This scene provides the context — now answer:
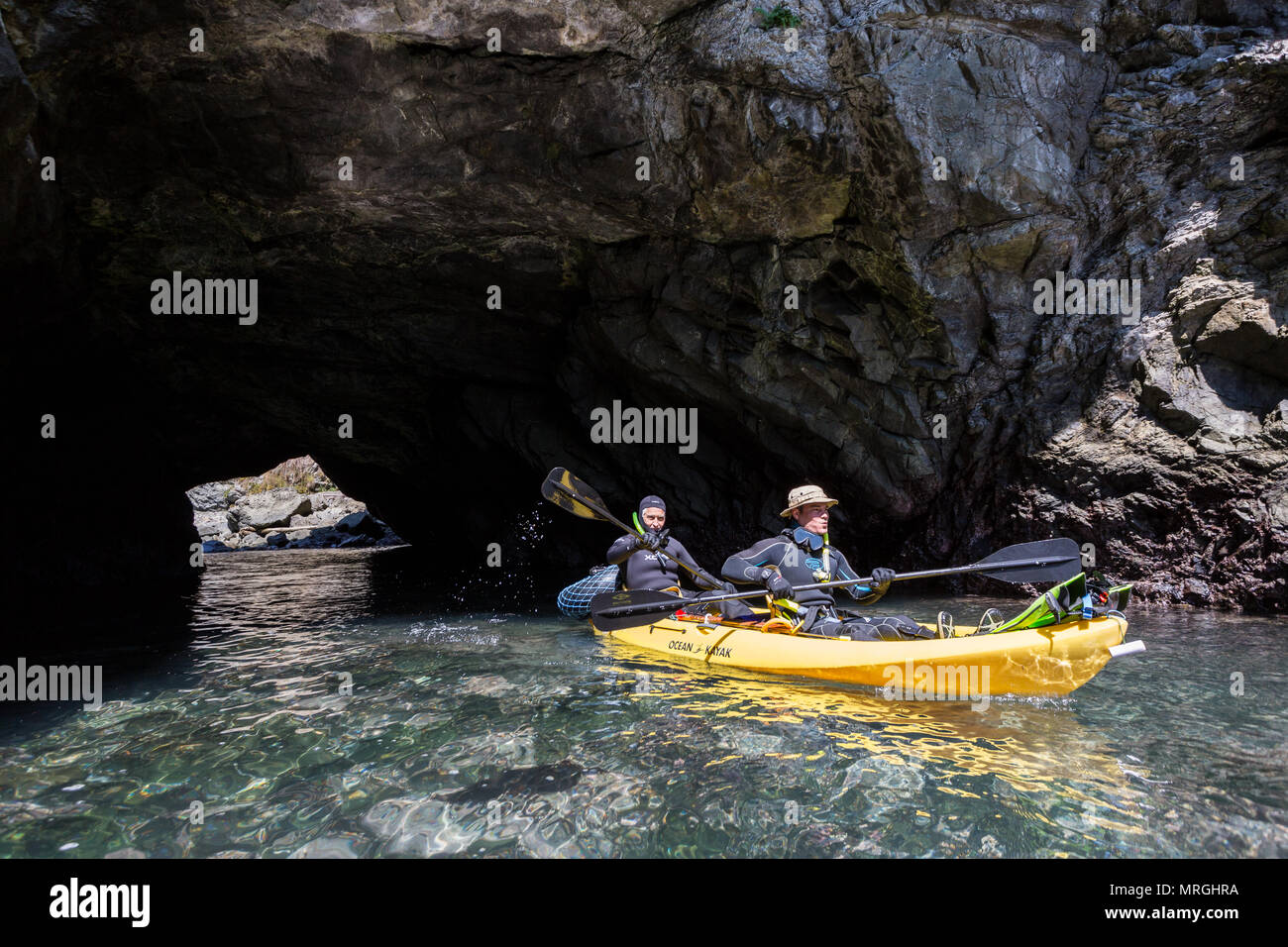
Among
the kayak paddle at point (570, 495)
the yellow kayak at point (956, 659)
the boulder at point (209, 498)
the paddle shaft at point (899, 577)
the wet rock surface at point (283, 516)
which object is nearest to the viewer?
the yellow kayak at point (956, 659)

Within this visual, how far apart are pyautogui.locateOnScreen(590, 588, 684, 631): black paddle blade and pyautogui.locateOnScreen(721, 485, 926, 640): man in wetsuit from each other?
666 mm

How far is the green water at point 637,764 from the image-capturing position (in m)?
3.04

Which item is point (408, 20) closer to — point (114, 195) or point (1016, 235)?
point (114, 195)

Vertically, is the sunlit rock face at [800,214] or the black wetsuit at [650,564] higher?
the sunlit rock face at [800,214]

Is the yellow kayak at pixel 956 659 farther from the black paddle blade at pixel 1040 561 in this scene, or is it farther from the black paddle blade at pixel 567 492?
the black paddle blade at pixel 567 492

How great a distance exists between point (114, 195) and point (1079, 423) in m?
12.3

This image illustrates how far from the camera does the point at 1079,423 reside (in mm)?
9539

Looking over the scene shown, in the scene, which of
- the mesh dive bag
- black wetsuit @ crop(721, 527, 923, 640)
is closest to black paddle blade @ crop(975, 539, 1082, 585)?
black wetsuit @ crop(721, 527, 923, 640)

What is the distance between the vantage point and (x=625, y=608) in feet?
21.8

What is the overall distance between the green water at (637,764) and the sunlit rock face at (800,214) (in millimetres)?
3480

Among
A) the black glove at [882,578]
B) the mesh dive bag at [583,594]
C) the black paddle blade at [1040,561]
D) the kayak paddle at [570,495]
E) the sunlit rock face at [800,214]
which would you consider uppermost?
the sunlit rock face at [800,214]

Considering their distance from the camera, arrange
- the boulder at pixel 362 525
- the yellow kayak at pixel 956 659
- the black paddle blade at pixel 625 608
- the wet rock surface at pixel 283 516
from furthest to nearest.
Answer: the boulder at pixel 362 525, the wet rock surface at pixel 283 516, the black paddle blade at pixel 625 608, the yellow kayak at pixel 956 659

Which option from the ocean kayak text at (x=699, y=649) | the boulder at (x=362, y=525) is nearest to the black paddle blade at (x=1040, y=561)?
the ocean kayak text at (x=699, y=649)
